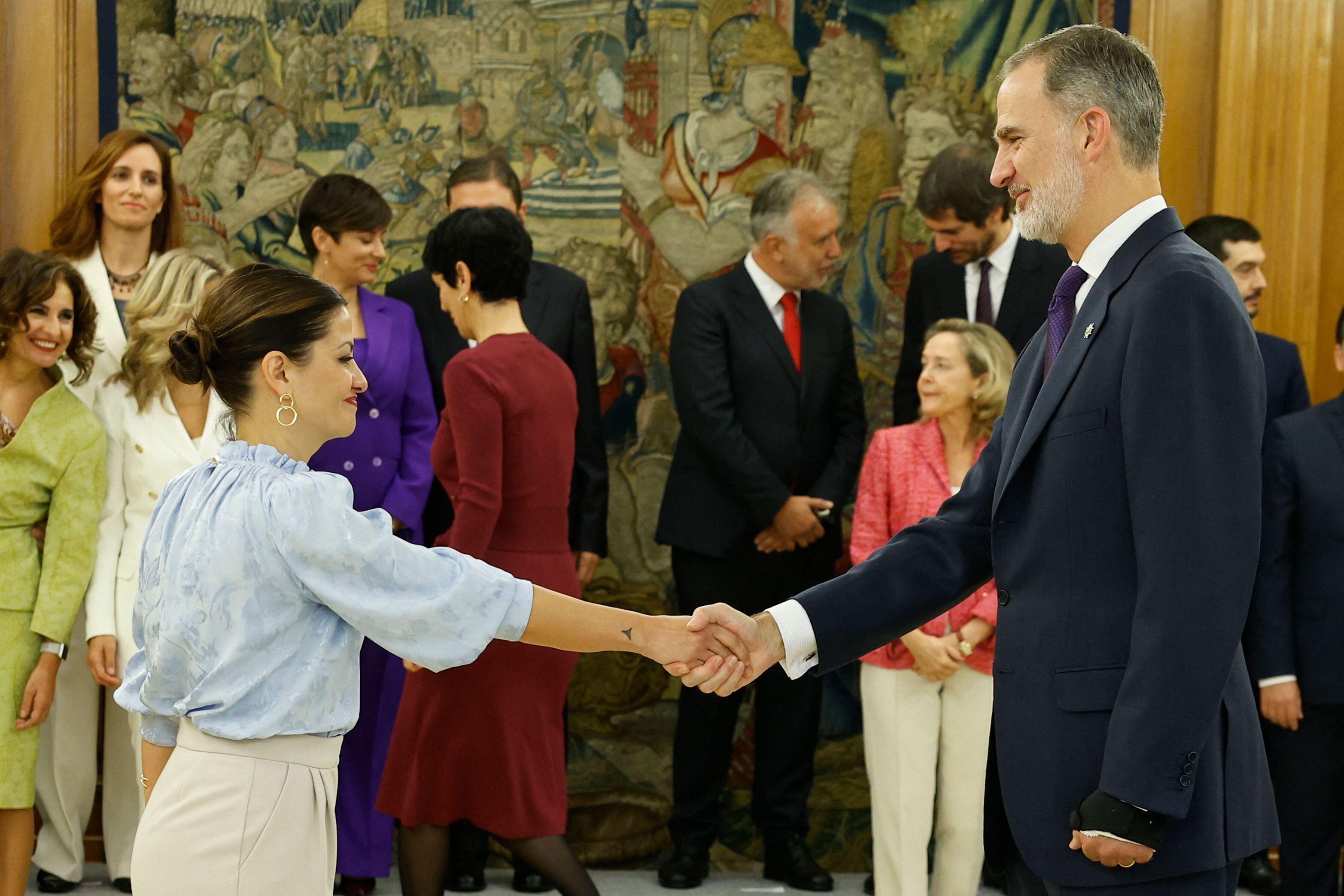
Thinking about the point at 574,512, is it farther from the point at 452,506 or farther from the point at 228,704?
the point at 228,704

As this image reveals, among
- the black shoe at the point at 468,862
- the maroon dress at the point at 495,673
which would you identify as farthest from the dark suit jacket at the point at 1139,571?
→ the black shoe at the point at 468,862

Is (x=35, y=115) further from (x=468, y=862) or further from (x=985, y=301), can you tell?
(x=985, y=301)

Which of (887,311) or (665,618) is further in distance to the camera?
(887,311)

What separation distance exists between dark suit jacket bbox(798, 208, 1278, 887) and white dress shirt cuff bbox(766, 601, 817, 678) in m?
0.44

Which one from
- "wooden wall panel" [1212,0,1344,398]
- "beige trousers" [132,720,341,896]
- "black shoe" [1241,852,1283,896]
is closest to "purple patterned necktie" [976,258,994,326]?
"wooden wall panel" [1212,0,1344,398]

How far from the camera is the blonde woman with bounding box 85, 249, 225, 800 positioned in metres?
4.44

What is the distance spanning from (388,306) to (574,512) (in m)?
1.03

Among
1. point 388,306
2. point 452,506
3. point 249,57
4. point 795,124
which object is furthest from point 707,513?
point 249,57

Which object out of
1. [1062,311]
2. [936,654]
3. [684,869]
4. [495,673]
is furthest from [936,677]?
[1062,311]

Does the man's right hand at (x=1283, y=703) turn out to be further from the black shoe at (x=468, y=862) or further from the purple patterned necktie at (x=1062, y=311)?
the black shoe at (x=468, y=862)

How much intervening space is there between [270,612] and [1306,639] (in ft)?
11.5

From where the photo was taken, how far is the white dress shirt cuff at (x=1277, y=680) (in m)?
4.40

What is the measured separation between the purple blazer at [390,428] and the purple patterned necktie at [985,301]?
6.65ft

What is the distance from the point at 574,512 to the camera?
5195mm
